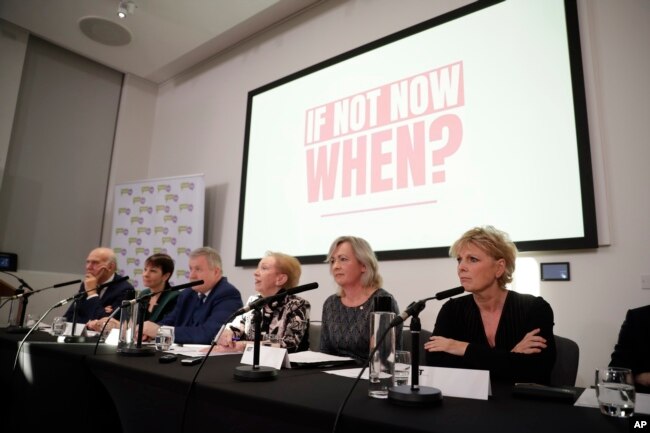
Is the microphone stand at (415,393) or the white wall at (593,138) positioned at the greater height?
the white wall at (593,138)

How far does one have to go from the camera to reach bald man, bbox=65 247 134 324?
3205 mm

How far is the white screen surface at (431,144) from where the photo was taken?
2594 mm

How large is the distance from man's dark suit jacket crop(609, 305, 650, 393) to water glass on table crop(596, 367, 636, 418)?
1.28 meters

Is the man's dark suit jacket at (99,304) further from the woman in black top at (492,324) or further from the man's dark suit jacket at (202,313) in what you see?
the woman in black top at (492,324)

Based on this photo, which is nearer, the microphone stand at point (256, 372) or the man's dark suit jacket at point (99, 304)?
the microphone stand at point (256, 372)

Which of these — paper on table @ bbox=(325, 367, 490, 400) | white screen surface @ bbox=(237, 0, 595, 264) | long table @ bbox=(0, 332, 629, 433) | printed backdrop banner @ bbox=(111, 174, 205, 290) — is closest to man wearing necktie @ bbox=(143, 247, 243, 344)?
long table @ bbox=(0, 332, 629, 433)

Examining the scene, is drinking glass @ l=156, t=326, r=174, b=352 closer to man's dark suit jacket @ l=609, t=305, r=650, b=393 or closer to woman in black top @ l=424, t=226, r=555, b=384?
woman in black top @ l=424, t=226, r=555, b=384

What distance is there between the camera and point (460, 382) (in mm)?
1116

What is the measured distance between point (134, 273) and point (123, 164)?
4.89ft

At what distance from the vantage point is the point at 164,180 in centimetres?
483

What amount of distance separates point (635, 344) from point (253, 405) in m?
1.83

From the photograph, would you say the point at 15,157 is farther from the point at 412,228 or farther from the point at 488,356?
the point at 488,356

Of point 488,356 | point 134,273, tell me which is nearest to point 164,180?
point 134,273

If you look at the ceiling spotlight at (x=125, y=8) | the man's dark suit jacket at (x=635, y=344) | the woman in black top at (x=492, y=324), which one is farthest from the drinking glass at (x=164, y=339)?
the ceiling spotlight at (x=125, y=8)
